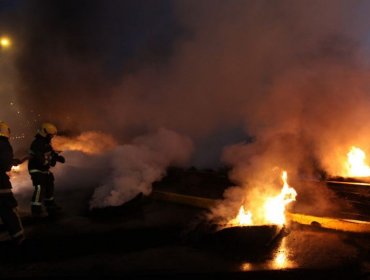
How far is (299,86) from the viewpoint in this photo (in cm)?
905

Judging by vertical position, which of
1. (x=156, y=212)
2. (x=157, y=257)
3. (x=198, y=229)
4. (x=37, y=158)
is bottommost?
(x=157, y=257)

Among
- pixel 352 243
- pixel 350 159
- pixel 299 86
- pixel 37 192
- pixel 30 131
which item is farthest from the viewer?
pixel 30 131

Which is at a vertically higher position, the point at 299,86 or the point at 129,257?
the point at 299,86

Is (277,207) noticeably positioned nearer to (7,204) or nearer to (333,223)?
(333,223)

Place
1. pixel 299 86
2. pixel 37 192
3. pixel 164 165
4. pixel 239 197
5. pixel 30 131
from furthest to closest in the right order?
pixel 30 131
pixel 299 86
pixel 164 165
pixel 37 192
pixel 239 197

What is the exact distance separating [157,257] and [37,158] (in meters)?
3.11

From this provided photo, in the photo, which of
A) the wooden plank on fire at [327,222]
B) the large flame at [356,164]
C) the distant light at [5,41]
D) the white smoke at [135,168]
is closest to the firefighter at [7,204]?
the white smoke at [135,168]

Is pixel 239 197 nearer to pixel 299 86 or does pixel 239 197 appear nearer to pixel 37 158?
pixel 37 158

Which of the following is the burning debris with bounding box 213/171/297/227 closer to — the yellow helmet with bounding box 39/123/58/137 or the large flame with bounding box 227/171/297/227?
the large flame with bounding box 227/171/297/227

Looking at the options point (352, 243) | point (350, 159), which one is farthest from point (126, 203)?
point (350, 159)

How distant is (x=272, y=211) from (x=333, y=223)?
88 cm

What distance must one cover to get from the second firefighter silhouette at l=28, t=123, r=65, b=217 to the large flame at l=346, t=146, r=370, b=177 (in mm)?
6323

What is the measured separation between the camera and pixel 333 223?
4.87 metres

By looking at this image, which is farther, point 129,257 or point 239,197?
point 239,197
